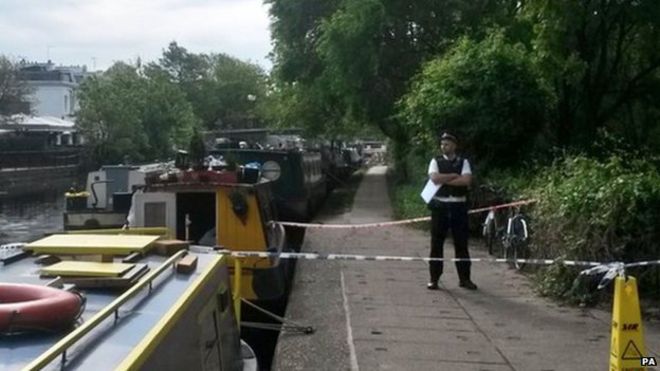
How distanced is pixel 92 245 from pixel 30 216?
30.5m

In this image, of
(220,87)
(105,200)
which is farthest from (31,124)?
(105,200)

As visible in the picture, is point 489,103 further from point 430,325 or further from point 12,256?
point 12,256

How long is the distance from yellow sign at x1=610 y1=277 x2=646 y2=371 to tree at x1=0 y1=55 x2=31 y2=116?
58.4m

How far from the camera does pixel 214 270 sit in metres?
5.12

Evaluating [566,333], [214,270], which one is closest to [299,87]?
[566,333]

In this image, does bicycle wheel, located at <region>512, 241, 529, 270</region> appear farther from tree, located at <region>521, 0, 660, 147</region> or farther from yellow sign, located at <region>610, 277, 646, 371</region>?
yellow sign, located at <region>610, 277, 646, 371</region>

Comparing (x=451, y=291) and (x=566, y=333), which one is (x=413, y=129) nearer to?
(x=451, y=291)

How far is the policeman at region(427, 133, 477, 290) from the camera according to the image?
1116 centimetres

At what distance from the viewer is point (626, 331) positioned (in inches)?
249

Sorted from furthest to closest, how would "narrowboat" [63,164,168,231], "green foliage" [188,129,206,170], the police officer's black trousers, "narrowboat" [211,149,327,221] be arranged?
1. "narrowboat" [211,149,327,221]
2. "green foliage" [188,129,206,170]
3. "narrowboat" [63,164,168,231]
4. the police officer's black trousers

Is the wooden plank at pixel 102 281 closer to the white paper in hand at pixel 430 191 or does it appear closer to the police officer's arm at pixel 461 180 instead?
the police officer's arm at pixel 461 180

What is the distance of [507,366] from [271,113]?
42711 mm

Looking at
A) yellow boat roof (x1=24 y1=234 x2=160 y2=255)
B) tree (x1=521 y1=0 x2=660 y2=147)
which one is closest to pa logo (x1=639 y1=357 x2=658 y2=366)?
yellow boat roof (x1=24 y1=234 x2=160 y2=255)

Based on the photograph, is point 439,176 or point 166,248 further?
point 439,176
